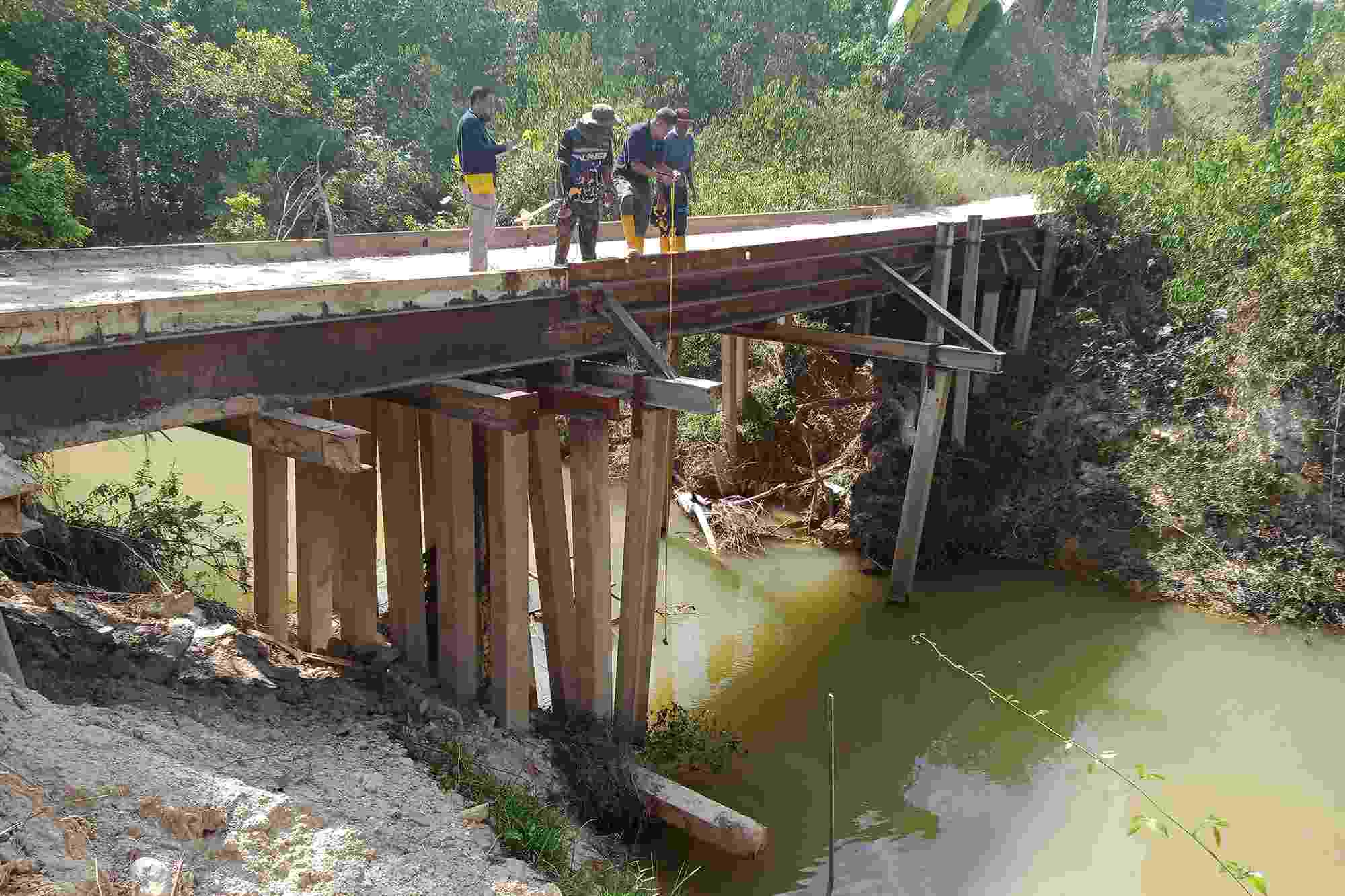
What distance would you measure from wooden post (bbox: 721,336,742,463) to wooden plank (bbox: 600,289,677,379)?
594 centimetres

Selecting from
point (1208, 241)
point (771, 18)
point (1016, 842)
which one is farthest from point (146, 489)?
point (771, 18)

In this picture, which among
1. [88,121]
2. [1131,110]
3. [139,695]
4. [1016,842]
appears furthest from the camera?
[1131,110]

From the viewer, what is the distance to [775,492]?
1287 cm

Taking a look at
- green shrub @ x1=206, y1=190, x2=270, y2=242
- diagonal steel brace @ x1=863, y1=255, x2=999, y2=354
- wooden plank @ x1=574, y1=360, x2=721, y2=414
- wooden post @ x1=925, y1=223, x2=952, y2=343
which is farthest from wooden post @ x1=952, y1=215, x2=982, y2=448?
green shrub @ x1=206, y1=190, x2=270, y2=242

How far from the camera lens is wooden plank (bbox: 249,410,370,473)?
14.1ft

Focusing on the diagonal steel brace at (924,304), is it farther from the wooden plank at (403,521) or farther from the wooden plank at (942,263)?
the wooden plank at (403,521)

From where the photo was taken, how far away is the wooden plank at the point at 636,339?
613 cm

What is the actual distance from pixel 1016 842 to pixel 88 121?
20.6 m

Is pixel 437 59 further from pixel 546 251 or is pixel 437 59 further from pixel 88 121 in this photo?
pixel 546 251

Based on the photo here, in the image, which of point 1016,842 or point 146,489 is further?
point 146,489

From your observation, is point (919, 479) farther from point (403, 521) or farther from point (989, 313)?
point (403, 521)

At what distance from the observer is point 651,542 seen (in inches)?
254

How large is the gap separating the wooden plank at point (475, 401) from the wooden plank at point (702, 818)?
8.07 feet

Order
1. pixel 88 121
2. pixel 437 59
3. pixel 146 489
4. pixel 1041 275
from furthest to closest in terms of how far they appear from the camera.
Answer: pixel 437 59 < pixel 88 121 < pixel 1041 275 < pixel 146 489
